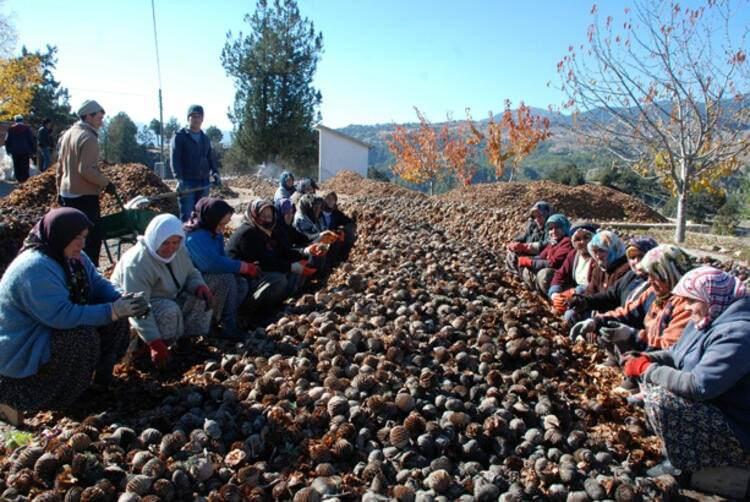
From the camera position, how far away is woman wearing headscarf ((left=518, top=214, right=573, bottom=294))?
16.4ft

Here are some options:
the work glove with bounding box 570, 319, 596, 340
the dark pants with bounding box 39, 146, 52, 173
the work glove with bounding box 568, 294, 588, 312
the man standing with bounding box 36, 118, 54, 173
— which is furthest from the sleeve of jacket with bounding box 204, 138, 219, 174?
the dark pants with bounding box 39, 146, 52, 173

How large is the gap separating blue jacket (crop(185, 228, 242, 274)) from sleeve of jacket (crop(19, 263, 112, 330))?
1265 mm

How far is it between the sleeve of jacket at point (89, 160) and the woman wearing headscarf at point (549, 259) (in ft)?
12.9

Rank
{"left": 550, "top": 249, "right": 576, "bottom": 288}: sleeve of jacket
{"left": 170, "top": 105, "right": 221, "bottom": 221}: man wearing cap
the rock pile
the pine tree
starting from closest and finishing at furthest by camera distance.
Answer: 1. the rock pile
2. {"left": 550, "top": 249, "right": 576, "bottom": 288}: sleeve of jacket
3. {"left": 170, "top": 105, "right": 221, "bottom": 221}: man wearing cap
4. the pine tree

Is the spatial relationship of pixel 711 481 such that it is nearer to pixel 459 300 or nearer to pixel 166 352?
pixel 459 300

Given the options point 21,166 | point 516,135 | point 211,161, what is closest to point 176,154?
point 211,161

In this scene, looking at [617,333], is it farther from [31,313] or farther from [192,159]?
[192,159]

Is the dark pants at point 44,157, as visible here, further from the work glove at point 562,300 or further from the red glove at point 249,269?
the work glove at point 562,300

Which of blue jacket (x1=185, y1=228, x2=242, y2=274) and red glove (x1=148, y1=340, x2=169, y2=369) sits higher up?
blue jacket (x1=185, y1=228, x2=242, y2=274)

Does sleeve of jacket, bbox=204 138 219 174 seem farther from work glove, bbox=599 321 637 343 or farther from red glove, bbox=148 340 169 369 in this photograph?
work glove, bbox=599 321 637 343

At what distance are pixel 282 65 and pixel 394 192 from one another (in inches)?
499

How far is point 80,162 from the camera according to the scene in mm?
4844

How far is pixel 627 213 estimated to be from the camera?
14344mm

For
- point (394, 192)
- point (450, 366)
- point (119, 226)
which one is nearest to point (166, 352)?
point (450, 366)
